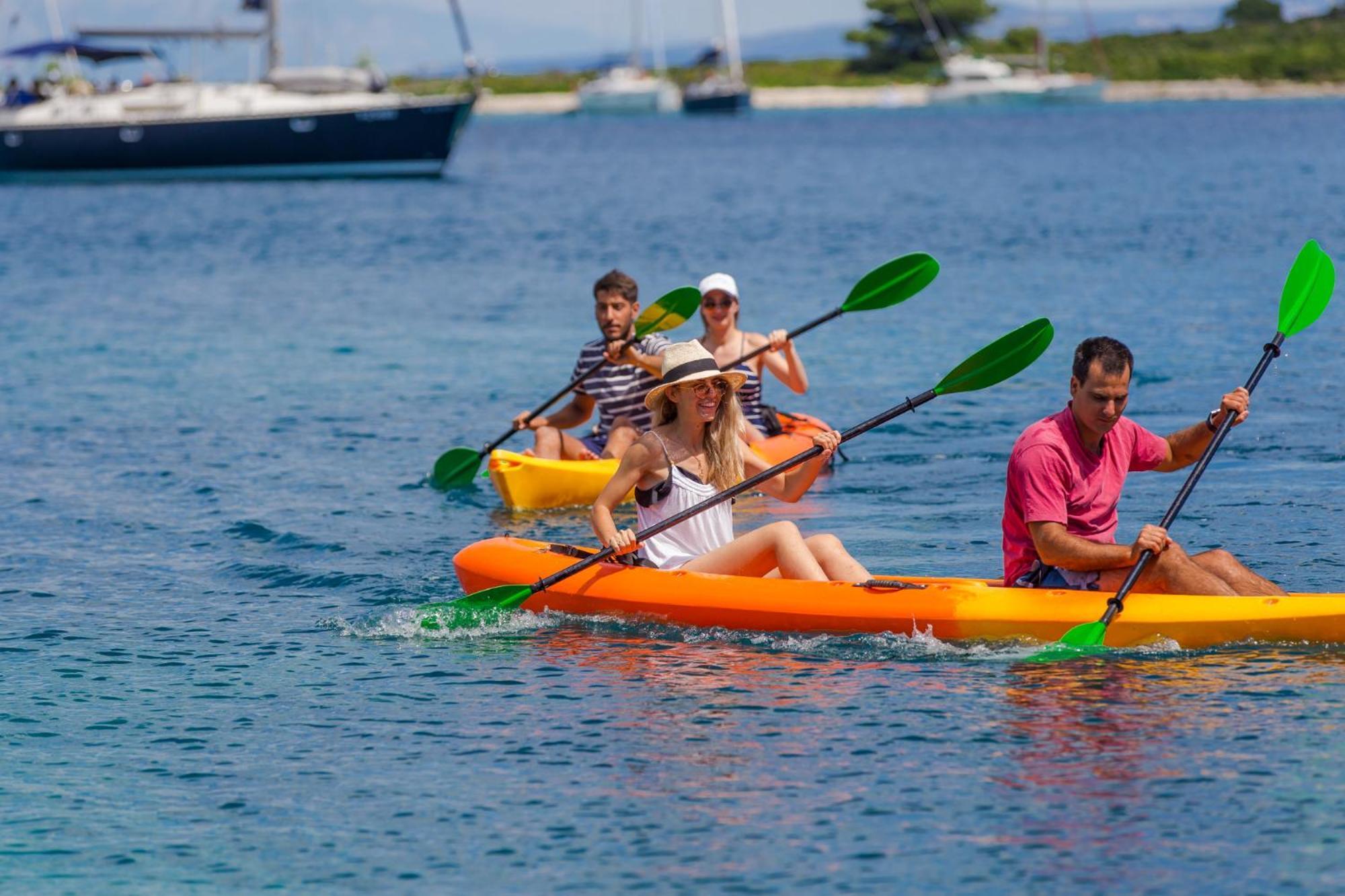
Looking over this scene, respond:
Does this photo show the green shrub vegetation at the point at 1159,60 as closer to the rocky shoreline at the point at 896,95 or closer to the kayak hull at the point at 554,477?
the rocky shoreline at the point at 896,95

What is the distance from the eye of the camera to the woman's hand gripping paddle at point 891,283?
9.91 metres

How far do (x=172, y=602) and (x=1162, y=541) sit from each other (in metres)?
4.94

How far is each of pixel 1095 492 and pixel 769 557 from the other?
1490mm

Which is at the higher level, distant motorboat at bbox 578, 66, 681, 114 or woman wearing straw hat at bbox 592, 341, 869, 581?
distant motorboat at bbox 578, 66, 681, 114

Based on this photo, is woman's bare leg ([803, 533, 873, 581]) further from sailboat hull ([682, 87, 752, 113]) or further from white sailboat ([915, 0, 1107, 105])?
white sailboat ([915, 0, 1107, 105])

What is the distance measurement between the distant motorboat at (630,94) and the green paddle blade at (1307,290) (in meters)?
115

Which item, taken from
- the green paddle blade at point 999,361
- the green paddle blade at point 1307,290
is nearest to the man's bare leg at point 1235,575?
the green paddle blade at point 999,361

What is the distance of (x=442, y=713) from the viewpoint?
6.91 m

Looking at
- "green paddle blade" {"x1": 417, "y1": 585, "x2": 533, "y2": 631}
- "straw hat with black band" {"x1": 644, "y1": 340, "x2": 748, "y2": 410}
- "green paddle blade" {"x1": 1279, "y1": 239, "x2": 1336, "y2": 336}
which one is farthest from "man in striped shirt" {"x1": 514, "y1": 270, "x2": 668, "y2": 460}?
"green paddle blade" {"x1": 1279, "y1": 239, "x2": 1336, "y2": 336}

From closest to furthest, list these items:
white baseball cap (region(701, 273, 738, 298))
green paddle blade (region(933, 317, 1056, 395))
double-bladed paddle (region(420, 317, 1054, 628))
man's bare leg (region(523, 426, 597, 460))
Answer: double-bladed paddle (region(420, 317, 1054, 628)), green paddle blade (region(933, 317, 1056, 395)), white baseball cap (region(701, 273, 738, 298)), man's bare leg (region(523, 426, 597, 460))

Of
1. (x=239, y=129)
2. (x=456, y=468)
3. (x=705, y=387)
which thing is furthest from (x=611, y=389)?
(x=239, y=129)

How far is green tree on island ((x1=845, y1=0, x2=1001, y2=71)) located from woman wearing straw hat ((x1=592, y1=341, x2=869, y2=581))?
121 m

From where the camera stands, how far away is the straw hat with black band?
719cm

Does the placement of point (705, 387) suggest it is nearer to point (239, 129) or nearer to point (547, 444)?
point (547, 444)
